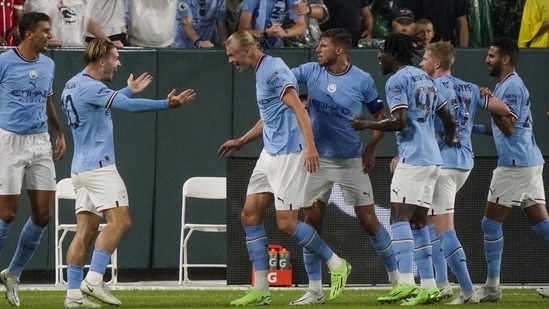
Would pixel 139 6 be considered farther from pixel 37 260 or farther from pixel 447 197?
pixel 447 197

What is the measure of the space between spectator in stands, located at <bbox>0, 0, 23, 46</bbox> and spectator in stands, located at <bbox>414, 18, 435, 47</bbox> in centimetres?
452

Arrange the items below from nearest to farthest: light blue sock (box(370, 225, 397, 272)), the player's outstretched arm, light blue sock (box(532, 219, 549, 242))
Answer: light blue sock (box(370, 225, 397, 272)) < light blue sock (box(532, 219, 549, 242)) < the player's outstretched arm

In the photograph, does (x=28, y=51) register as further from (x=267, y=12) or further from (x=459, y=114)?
(x=267, y=12)

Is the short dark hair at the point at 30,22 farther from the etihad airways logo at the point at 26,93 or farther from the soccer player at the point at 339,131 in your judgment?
the soccer player at the point at 339,131

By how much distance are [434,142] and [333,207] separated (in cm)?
252

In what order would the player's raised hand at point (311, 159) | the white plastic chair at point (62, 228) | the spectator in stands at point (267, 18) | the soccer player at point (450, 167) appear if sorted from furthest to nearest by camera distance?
the spectator in stands at point (267, 18) < the white plastic chair at point (62, 228) < the soccer player at point (450, 167) < the player's raised hand at point (311, 159)

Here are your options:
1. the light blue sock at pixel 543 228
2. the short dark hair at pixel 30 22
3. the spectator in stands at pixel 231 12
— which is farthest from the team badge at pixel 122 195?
the spectator in stands at pixel 231 12

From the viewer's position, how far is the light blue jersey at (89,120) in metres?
12.1

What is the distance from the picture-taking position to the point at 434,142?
12352mm

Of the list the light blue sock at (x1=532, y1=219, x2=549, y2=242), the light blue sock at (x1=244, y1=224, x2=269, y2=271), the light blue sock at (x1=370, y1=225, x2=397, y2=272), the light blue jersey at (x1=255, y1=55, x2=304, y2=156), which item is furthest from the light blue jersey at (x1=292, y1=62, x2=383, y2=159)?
the light blue sock at (x1=532, y1=219, x2=549, y2=242)

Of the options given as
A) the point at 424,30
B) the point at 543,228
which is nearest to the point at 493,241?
the point at 543,228

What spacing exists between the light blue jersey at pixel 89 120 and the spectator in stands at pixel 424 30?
4391 millimetres

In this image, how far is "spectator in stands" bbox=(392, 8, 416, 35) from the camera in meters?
15.9

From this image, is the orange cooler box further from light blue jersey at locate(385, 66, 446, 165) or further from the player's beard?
the player's beard
